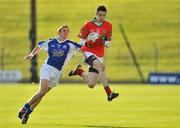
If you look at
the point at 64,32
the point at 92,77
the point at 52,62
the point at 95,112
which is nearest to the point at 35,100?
the point at 52,62

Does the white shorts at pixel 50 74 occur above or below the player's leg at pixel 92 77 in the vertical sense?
above

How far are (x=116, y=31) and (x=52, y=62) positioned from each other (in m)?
45.8

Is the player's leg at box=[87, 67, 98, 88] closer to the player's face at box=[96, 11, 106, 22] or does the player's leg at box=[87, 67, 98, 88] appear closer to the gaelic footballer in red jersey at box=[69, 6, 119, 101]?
the gaelic footballer in red jersey at box=[69, 6, 119, 101]

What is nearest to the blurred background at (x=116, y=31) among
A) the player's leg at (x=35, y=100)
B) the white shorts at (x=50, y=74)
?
the white shorts at (x=50, y=74)

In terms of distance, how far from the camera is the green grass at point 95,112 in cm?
1792

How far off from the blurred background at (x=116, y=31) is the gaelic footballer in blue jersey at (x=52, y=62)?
30.2 metres

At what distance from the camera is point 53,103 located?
2555 cm

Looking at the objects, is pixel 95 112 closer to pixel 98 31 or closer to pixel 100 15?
pixel 98 31

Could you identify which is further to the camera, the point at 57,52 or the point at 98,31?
the point at 98,31

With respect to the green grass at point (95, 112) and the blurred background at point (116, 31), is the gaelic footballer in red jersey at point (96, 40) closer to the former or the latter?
the green grass at point (95, 112)

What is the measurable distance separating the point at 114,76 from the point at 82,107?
27.3m

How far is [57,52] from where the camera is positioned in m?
18.0

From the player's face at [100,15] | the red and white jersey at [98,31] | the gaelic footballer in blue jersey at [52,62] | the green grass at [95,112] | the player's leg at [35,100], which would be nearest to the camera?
the player's leg at [35,100]

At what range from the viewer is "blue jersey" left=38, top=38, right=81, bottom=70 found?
17.9m
